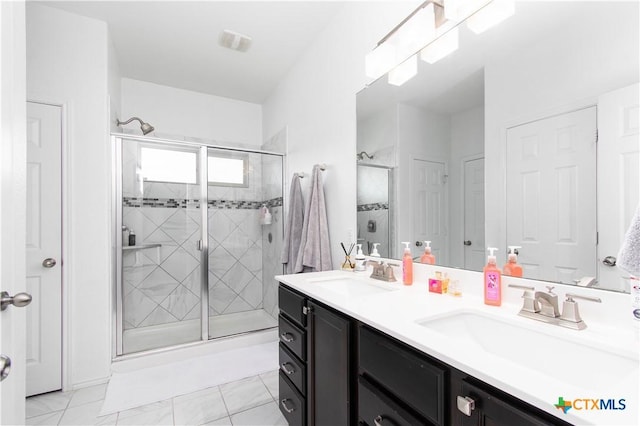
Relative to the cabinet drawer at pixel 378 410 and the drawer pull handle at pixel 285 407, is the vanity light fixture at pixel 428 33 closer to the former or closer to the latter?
the cabinet drawer at pixel 378 410

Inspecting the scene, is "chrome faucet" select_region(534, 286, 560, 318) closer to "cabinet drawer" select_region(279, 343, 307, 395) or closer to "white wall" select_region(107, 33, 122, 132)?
"cabinet drawer" select_region(279, 343, 307, 395)

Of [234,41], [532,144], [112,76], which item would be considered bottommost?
[532,144]

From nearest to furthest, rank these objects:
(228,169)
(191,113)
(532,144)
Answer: (532,144), (228,169), (191,113)

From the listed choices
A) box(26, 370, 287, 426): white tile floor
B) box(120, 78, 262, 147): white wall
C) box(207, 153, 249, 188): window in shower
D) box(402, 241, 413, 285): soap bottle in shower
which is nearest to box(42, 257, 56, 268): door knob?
box(26, 370, 287, 426): white tile floor

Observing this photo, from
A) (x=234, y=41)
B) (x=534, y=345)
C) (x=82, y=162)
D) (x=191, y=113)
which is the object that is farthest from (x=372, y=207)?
(x=191, y=113)

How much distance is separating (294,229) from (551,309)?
5.78 ft

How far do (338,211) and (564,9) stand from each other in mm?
1484

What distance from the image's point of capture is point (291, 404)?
57.9 inches

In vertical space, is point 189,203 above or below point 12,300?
above

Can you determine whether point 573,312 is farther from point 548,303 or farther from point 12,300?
point 12,300

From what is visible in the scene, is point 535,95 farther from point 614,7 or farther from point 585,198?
point 585,198

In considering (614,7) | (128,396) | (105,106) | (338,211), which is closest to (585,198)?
(614,7)

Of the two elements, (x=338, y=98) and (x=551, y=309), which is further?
(x=338, y=98)

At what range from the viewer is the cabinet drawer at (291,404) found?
4.43 feet
